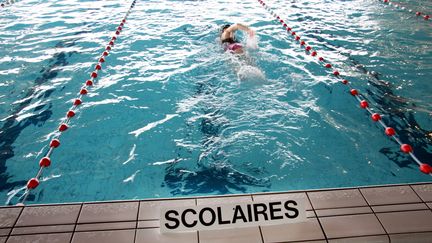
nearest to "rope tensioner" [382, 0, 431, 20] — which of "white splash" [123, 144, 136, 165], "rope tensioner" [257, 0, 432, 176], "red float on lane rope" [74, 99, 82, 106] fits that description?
"rope tensioner" [257, 0, 432, 176]

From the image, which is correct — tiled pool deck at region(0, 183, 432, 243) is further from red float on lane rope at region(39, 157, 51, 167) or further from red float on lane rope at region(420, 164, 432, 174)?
red float on lane rope at region(39, 157, 51, 167)

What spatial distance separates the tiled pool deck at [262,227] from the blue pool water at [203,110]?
2.66 ft

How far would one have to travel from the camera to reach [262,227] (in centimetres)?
239

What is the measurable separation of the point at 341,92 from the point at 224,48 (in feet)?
8.16

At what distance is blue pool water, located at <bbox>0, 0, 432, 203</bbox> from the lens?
363 cm

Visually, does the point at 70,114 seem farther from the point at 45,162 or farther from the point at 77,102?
the point at 45,162

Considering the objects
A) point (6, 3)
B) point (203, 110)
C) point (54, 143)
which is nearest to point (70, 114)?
point (54, 143)

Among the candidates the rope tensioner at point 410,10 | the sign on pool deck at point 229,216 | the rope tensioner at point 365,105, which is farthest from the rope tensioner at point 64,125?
the rope tensioner at point 410,10

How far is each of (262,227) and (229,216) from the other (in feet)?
1.01

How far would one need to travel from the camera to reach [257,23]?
27.7 ft

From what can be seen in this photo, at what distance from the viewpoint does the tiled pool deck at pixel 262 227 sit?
233 cm

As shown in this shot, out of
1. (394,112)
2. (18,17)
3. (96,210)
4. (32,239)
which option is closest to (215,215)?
(96,210)

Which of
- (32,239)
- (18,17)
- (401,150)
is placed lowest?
(401,150)

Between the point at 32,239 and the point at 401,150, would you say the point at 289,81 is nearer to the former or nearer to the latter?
the point at 401,150
